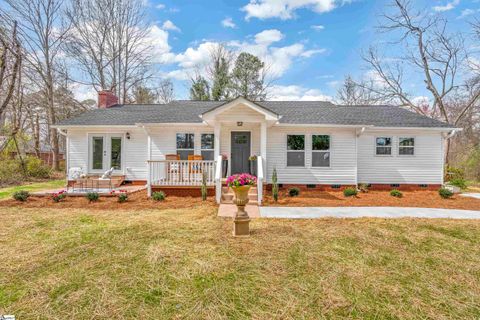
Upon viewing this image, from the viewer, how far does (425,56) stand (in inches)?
784

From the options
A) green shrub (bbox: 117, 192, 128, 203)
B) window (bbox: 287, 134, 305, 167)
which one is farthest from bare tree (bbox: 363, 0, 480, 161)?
green shrub (bbox: 117, 192, 128, 203)

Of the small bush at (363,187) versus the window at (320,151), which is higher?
the window at (320,151)

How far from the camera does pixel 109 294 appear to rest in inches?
117

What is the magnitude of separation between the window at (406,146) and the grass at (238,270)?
6.00 metres

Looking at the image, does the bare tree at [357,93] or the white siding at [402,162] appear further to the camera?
the bare tree at [357,93]

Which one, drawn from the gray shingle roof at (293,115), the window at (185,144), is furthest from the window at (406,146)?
the window at (185,144)

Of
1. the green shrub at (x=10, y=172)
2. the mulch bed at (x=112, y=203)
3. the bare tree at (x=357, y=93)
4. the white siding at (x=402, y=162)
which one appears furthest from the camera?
the bare tree at (x=357, y=93)

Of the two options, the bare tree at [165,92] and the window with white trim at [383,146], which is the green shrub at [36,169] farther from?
the window with white trim at [383,146]

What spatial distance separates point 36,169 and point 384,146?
798 inches

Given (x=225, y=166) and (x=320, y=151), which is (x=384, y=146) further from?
(x=225, y=166)

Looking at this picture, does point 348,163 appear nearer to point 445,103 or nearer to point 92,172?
point 92,172

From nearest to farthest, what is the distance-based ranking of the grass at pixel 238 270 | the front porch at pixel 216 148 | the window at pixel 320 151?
the grass at pixel 238 270 → the front porch at pixel 216 148 → the window at pixel 320 151

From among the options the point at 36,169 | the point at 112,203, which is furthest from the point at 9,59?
the point at 112,203

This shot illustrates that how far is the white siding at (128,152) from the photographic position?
459 inches
